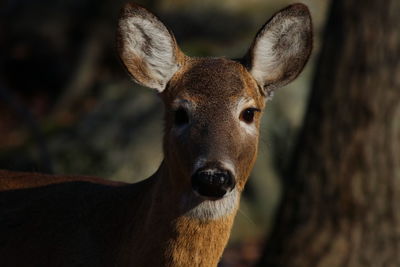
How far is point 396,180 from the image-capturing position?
30.6 feet

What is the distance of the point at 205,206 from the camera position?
Answer: 228 inches

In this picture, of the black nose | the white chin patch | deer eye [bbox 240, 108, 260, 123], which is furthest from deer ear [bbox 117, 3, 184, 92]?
the black nose

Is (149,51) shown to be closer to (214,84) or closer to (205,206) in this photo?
(214,84)

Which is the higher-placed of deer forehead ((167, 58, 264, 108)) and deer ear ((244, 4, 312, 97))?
deer ear ((244, 4, 312, 97))

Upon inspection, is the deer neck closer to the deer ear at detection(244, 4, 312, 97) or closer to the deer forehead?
the deer forehead

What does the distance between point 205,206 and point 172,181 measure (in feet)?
0.80

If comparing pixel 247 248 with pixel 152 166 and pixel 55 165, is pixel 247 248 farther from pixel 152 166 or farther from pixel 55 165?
pixel 55 165

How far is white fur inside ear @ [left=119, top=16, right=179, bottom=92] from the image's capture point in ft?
20.6

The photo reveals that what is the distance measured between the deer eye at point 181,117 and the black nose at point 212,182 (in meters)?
0.48

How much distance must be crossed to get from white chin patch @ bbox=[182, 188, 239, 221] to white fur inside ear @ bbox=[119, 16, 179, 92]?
33.2 inches

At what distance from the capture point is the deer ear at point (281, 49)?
636cm

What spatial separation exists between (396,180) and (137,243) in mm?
3972

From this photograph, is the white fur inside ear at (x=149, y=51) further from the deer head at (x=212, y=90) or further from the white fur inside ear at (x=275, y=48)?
the white fur inside ear at (x=275, y=48)

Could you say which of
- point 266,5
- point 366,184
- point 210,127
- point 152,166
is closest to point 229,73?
point 210,127
